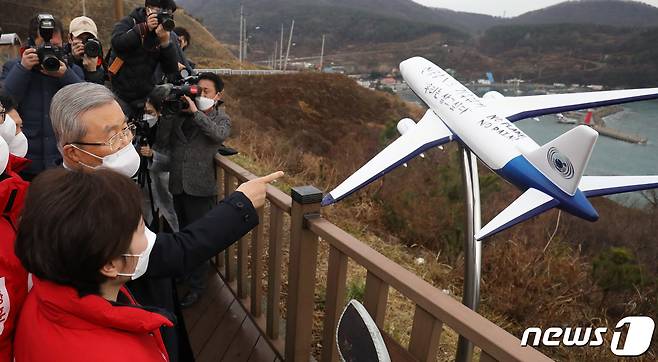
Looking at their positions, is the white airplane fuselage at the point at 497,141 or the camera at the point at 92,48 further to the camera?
the camera at the point at 92,48

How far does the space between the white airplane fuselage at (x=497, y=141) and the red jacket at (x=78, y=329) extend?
161cm

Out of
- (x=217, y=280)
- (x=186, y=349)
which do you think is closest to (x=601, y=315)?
(x=217, y=280)

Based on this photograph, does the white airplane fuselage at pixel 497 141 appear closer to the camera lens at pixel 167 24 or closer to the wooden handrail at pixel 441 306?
the wooden handrail at pixel 441 306

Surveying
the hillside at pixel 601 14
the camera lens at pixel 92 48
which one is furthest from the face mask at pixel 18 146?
the hillside at pixel 601 14

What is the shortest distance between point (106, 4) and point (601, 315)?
159 feet

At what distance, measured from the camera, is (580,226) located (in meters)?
8.86

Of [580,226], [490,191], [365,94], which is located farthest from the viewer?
[365,94]

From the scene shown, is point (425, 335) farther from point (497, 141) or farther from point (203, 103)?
point (203, 103)

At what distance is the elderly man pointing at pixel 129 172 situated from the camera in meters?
1.47

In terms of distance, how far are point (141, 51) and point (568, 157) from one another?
9.72 feet

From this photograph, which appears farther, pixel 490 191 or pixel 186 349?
pixel 490 191

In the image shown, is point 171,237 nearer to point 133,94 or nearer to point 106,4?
point 133,94

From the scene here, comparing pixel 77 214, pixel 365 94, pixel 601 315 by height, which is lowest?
pixel 365 94

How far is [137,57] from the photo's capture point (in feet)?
10.8
